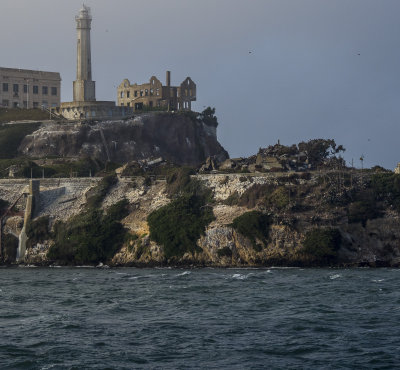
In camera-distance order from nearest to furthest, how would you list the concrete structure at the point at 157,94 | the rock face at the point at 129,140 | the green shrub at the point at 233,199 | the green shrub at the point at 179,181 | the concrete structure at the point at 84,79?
the green shrub at the point at 233,199 → the green shrub at the point at 179,181 → the rock face at the point at 129,140 → the concrete structure at the point at 84,79 → the concrete structure at the point at 157,94

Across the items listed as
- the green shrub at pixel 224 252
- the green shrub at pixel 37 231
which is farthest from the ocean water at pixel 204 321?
the green shrub at pixel 37 231

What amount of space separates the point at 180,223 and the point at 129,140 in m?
51.1

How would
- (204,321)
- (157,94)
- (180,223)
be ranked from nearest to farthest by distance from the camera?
(204,321) < (180,223) < (157,94)

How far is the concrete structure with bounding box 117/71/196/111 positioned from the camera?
6777 inches

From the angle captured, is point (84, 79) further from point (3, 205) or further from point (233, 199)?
point (233, 199)

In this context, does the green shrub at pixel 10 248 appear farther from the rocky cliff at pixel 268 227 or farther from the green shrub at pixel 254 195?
the green shrub at pixel 254 195

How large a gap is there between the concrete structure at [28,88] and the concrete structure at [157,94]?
13.5m

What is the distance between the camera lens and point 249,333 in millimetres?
53281

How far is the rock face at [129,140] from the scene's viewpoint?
148 m

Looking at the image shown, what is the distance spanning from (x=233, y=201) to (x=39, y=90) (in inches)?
3311

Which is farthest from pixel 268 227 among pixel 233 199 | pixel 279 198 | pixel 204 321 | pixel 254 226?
pixel 204 321

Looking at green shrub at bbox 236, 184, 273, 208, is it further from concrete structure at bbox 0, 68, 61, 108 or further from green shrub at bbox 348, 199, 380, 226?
concrete structure at bbox 0, 68, 61, 108

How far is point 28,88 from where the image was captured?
17850 centimetres

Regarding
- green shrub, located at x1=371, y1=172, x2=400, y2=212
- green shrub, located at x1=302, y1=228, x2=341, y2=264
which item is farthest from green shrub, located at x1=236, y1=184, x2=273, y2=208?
green shrub, located at x1=371, y1=172, x2=400, y2=212
